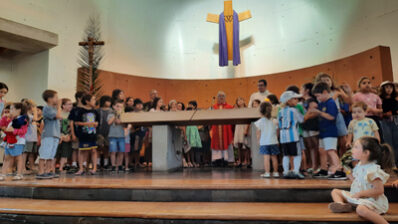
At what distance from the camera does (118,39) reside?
27.0ft

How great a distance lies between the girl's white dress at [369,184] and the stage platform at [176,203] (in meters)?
0.10

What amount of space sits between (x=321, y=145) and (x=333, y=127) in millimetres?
283

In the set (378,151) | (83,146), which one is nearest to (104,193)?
(83,146)

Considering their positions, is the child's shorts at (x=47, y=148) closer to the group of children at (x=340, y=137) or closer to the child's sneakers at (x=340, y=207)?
the group of children at (x=340, y=137)

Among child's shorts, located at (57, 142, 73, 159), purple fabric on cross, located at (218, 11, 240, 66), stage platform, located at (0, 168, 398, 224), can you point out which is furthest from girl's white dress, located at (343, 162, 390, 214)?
purple fabric on cross, located at (218, 11, 240, 66)

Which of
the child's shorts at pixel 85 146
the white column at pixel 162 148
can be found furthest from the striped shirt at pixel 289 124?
the child's shorts at pixel 85 146

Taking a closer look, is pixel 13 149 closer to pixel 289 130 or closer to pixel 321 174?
pixel 289 130

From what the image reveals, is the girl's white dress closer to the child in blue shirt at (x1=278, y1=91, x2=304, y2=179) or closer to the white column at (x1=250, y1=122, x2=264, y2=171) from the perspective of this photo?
the child in blue shirt at (x1=278, y1=91, x2=304, y2=179)

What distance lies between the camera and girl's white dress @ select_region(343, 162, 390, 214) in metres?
2.06

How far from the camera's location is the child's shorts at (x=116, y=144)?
4.45 metres

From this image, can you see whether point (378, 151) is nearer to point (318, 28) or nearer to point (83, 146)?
point (83, 146)

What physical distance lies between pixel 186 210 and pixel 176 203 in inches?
12.1

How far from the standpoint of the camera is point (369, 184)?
83.4 inches

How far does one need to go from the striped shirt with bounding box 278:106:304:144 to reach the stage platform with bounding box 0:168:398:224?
0.75 meters
